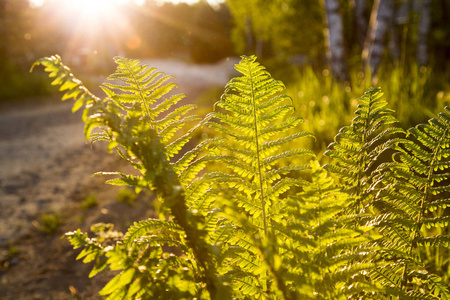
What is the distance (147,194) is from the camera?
15.1 ft

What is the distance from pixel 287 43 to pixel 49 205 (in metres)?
13.0

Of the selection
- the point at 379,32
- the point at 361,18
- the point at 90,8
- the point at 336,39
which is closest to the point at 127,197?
the point at 336,39

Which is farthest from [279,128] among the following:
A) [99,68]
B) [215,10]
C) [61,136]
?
[215,10]

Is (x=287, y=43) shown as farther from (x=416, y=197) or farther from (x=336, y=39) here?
(x=416, y=197)

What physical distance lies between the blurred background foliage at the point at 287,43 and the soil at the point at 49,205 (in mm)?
2822

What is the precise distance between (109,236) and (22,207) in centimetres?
→ 430

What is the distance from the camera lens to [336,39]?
6.40 metres

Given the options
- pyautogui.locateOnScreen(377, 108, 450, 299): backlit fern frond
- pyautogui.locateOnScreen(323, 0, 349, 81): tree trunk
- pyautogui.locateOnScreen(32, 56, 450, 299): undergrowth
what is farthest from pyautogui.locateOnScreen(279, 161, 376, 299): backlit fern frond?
pyautogui.locateOnScreen(323, 0, 349, 81): tree trunk

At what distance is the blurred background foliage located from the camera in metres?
4.55

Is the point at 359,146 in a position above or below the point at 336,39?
Answer: below

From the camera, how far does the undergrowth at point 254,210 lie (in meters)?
0.95

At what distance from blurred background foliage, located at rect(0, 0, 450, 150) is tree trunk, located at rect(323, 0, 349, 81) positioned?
0.8 inches

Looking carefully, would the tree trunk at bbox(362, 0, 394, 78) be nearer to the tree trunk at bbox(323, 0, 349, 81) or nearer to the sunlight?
the tree trunk at bbox(323, 0, 349, 81)

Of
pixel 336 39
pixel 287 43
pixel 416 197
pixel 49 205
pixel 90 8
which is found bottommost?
pixel 416 197
